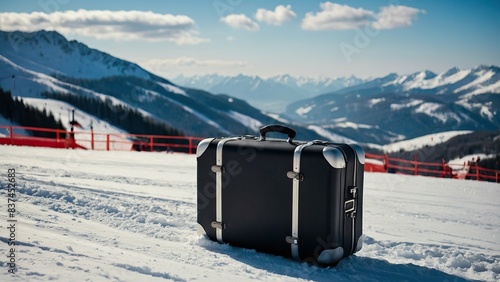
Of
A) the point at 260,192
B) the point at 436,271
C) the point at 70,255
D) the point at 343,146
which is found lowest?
the point at 436,271

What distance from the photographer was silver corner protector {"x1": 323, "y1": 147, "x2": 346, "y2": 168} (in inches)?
175

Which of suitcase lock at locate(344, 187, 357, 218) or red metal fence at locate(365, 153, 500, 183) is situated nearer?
suitcase lock at locate(344, 187, 357, 218)

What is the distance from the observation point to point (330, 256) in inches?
183

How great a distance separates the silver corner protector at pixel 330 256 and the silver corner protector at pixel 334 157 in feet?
3.02

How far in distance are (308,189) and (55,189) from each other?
442 cm

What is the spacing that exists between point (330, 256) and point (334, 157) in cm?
108

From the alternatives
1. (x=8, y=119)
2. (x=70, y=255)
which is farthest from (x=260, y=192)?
(x=8, y=119)

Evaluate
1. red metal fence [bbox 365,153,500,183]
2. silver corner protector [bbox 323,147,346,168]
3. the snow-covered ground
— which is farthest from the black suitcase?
red metal fence [bbox 365,153,500,183]

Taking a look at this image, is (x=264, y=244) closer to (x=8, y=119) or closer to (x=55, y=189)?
(x=55, y=189)

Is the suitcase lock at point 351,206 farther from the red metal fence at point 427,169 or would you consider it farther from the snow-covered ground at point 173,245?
the red metal fence at point 427,169

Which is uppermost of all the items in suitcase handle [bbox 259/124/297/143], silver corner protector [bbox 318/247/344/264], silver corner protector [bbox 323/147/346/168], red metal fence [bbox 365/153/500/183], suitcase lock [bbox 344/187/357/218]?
suitcase handle [bbox 259/124/297/143]

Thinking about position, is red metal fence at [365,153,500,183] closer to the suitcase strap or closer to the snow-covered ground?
the snow-covered ground

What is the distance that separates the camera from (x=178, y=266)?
4.39 m

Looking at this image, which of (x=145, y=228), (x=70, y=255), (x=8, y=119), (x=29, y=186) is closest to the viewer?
(x=70, y=255)
